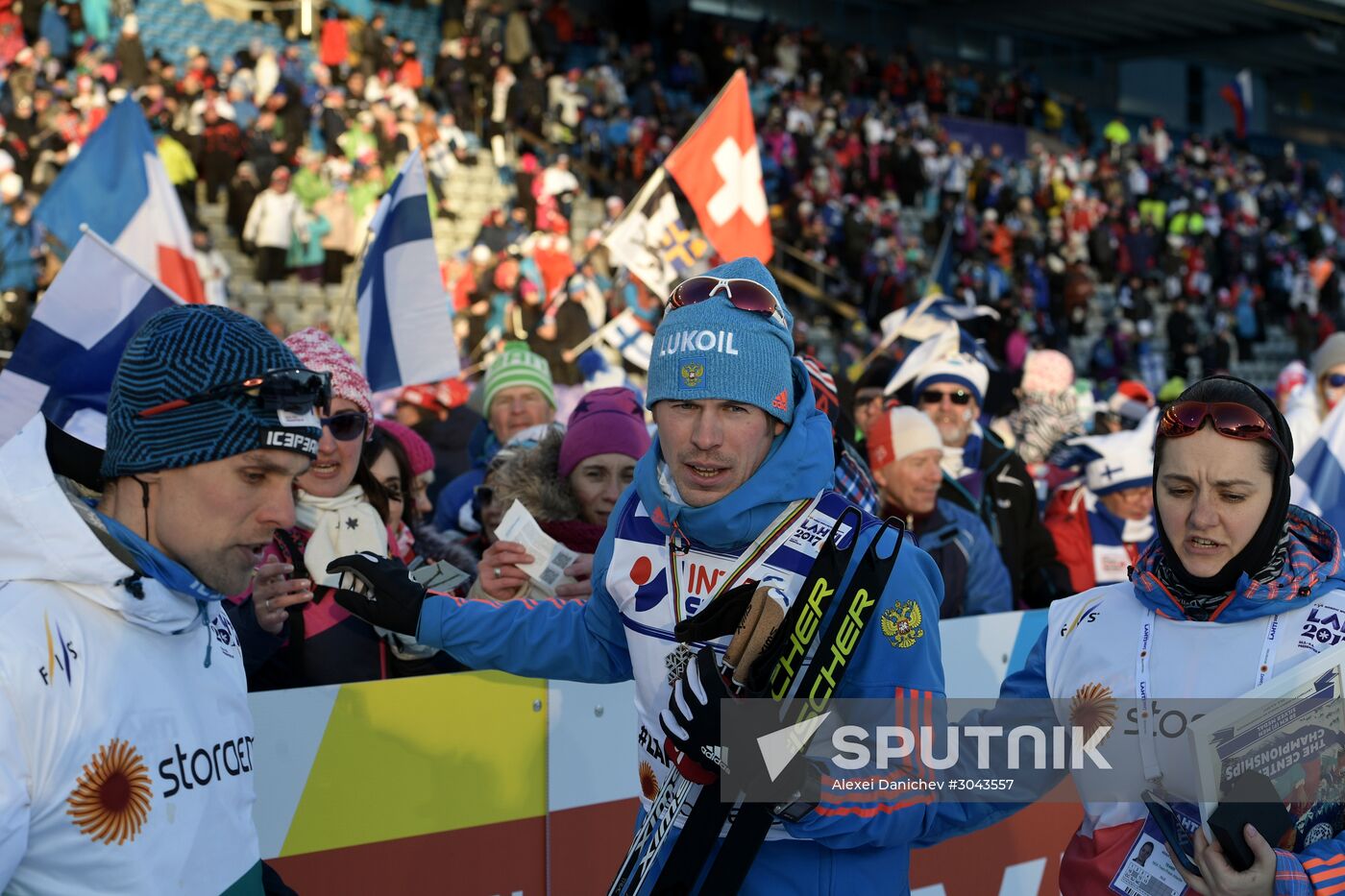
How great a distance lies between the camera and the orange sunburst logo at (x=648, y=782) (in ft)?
8.90

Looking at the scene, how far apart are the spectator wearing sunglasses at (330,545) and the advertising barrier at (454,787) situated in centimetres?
20

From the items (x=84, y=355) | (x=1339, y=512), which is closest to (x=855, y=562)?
(x=84, y=355)

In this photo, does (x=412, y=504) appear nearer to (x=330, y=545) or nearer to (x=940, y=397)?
(x=330, y=545)

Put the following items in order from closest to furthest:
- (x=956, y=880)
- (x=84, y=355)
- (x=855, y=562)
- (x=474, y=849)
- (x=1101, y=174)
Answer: (x=855, y=562), (x=474, y=849), (x=956, y=880), (x=84, y=355), (x=1101, y=174)

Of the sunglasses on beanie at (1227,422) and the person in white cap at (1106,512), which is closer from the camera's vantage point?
the sunglasses on beanie at (1227,422)

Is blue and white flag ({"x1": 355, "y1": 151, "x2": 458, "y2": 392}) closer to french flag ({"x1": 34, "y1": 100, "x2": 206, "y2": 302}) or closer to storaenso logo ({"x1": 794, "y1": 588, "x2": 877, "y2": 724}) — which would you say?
french flag ({"x1": 34, "y1": 100, "x2": 206, "y2": 302})

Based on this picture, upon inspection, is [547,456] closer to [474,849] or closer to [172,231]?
[474,849]

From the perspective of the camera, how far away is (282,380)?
7.47 feet

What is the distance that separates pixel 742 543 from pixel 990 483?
395 cm

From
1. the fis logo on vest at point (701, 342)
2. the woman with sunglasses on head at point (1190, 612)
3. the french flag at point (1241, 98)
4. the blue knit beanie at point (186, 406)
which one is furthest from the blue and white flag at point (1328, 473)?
the french flag at point (1241, 98)

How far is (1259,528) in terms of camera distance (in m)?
2.59

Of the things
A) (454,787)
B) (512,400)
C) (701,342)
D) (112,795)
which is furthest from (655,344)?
(512,400)

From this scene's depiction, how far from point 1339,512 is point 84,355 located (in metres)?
5.18

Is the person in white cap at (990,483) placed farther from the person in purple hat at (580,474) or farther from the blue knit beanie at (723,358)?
the blue knit beanie at (723,358)
